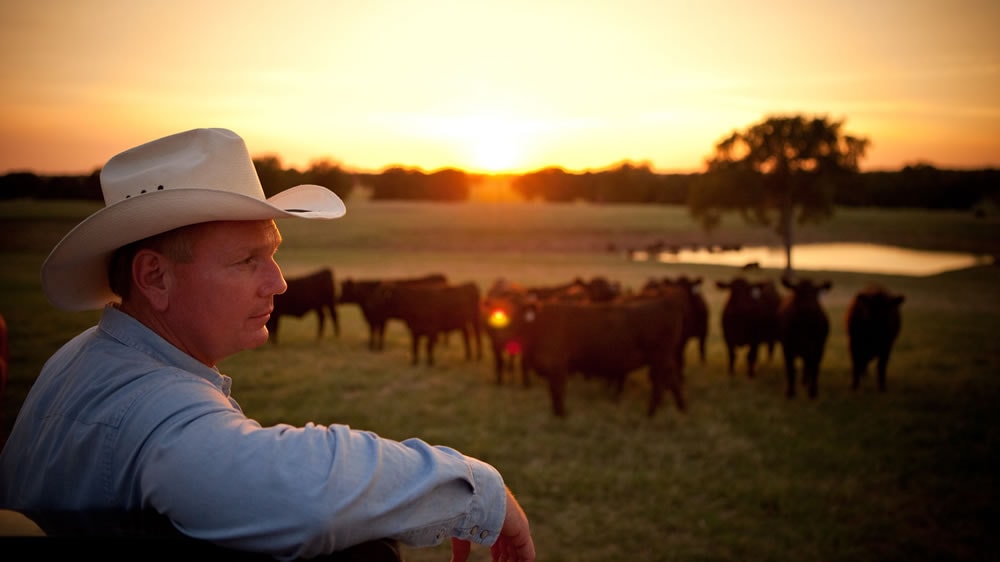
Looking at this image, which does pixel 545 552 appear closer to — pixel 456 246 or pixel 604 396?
pixel 604 396

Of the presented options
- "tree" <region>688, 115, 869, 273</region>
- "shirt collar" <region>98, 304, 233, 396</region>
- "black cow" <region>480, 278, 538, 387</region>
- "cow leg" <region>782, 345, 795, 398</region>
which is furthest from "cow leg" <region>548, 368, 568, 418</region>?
"tree" <region>688, 115, 869, 273</region>

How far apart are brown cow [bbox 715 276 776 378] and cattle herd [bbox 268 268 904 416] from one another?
18 millimetres

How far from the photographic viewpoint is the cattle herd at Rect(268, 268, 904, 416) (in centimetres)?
793

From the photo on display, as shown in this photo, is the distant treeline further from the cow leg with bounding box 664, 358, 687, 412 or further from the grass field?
the cow leg with bounding box 664, 358, 687, 412

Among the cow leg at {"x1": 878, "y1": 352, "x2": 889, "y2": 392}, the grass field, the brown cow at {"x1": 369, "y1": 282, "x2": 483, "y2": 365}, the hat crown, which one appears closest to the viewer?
the hat crown

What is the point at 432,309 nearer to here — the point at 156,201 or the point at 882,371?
the point at 882,371

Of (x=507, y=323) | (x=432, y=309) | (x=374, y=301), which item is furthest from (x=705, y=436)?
(x=374, y=301)

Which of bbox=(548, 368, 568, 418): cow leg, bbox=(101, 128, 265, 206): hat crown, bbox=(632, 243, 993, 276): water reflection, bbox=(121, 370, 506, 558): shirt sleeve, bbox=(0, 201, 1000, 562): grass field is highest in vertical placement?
bbox=(101, 128, 265, 206): hat crown

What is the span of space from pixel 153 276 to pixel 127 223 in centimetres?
15

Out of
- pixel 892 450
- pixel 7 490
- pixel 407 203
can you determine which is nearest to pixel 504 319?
pixel 892 450

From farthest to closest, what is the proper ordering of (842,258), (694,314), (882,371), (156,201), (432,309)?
1. (842,258)
2. (432,309)
3. (694,314)
4. (882,371)
5. (156,201)

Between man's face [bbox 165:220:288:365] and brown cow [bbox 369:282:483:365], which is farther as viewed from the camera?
brown cow [bbox 369:282:483:365]

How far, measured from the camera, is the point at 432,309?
1120 centimetres

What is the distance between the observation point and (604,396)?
8.73 metres
